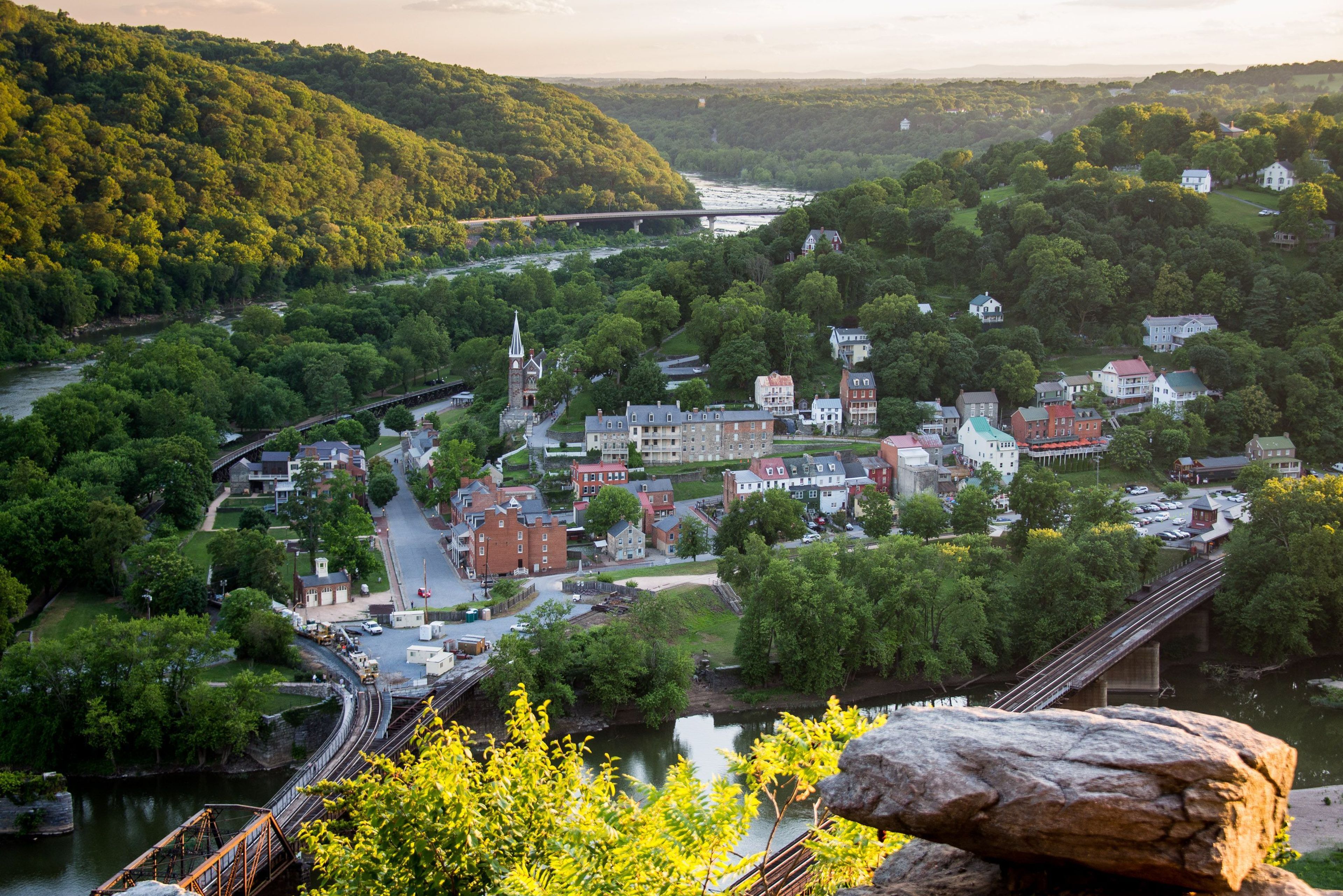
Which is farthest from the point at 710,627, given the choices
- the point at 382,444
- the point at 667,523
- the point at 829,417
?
the point at 382,444

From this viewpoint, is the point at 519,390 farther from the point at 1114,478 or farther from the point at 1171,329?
the point at 1171,329

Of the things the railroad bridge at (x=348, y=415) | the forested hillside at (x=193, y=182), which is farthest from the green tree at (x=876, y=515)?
the forested hillside at (x=193, y=182)

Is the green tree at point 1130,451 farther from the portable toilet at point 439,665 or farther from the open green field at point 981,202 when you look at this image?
the portable toilet at point 439,665

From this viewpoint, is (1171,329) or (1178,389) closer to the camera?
(1178,389)

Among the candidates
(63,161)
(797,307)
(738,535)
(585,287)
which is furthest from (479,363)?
(63,161)

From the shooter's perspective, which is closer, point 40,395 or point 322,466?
point 322,466

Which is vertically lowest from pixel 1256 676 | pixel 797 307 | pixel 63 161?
pixel 1256 676

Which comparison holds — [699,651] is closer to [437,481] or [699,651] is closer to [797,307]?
[437,481]
